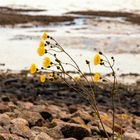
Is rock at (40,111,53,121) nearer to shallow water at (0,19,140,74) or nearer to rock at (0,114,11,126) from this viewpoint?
rock at (0,114,11,126)

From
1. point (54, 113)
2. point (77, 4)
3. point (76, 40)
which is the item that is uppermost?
point (54, 113)

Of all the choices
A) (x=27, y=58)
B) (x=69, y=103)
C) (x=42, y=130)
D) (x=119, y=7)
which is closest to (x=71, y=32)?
(x=27, y=58)

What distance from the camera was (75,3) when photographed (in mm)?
84875

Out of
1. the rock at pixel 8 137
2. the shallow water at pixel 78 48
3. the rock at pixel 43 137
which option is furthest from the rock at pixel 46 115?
the shallow water at pixel 78 48

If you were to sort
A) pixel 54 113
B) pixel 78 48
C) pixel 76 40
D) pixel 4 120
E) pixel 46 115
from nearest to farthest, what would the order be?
1. pixel 4 120
2. pixel 46 115
3. pixel 54 113
4. pixel 78 48
5. pixel 76 40

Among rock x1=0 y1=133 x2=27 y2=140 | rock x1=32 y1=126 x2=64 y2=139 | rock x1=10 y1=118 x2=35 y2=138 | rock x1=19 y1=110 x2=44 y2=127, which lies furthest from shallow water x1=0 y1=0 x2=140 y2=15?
rock x1=0 y1=133 x2=27 y2=140

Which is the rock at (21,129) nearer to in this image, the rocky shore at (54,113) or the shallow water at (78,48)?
the rocky shore at (54,113)

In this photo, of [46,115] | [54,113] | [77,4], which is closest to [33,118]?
[46,115]

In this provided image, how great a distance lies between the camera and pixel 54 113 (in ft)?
33.1

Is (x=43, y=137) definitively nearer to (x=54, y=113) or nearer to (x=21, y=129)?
(x=21, y=129)

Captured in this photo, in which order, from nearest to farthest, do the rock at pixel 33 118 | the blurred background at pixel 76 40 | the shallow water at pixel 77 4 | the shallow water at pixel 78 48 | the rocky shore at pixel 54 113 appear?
the rocky shore at pixel 54 113
the rock at pixel 33 118
the shallow water at pixel 78 48
the blurred background at pixel 76 40
the shallow water at pixel 77 4

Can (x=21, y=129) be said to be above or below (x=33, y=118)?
above

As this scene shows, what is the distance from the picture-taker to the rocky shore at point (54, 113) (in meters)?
7.47

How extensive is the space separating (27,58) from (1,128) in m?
19.3
